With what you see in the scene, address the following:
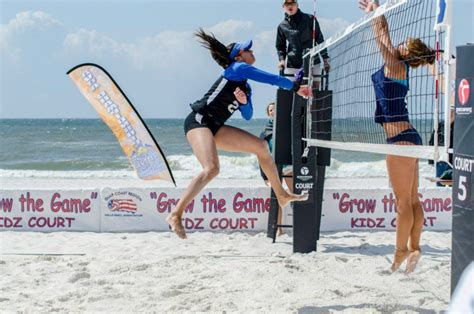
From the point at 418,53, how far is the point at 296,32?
2.65 m

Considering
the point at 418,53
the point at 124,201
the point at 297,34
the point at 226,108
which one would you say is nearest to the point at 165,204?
the point at 124,201

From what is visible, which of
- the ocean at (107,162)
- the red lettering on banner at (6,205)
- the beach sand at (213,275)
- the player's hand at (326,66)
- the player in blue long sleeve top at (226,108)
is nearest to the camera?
the beach sand at (213,275)

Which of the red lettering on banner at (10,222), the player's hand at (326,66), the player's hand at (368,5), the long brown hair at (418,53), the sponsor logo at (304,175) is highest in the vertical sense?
the player's hand at (368,5)

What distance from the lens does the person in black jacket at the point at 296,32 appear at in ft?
21.8

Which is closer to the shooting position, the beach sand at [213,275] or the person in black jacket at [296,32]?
the beach sand at [213,275]

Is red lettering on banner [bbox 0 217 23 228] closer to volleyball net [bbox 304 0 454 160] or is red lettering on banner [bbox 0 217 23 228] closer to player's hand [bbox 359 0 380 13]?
volleyball net [bbox 304 0 454 160]

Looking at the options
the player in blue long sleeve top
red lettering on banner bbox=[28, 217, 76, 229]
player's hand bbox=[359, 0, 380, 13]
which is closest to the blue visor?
the player in blue long sleeve top

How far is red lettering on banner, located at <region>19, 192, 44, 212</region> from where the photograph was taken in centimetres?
741

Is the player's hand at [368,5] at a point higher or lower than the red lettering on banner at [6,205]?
higher

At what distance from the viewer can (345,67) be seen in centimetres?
562

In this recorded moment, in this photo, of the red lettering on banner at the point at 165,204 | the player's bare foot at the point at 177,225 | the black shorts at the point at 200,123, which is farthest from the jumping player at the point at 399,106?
the red lettering on banner at the point at 165,204

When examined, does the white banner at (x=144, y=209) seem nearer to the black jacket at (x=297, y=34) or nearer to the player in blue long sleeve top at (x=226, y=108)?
the black jacket at (x=297, y=34)

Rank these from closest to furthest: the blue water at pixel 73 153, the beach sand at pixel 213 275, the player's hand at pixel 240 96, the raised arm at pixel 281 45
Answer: the beach sand at pixel 213 275, the player's hand at pixel 240 96, the raised arm at pixel 281 45, the blue water at pixel 73 153

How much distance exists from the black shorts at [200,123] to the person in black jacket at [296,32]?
2.07m
